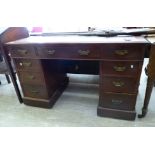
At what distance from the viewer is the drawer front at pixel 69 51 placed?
131 centimetres

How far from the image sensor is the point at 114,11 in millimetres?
1042

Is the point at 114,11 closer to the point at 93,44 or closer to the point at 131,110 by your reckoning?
the point at 93,44

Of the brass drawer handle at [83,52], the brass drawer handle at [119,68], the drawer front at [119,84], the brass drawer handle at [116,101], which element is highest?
the brass drawer handle at [83,52]

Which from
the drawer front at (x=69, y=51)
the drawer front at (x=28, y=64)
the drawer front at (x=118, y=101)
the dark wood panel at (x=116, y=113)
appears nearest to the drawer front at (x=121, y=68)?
the drawer front at (x=69, y=51)

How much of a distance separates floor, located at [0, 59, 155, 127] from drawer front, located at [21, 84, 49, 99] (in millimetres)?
160

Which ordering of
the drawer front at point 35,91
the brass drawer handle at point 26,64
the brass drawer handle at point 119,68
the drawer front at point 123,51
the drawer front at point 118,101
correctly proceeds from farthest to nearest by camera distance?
the drawer front at point 35,91 → the brass drawer handle at point 26,64 → the drawer front at point 118,101 → the brass drawer handle at point 119,68 → the drawer front at point 123,51

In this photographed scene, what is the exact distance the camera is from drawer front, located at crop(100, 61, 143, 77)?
127 cm

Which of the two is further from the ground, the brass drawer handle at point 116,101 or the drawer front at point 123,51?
the drawer front at point 123,51

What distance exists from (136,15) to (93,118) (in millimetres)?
1006

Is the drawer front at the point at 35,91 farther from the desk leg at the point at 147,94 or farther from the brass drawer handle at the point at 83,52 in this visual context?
the desk leg at the point at 147,94

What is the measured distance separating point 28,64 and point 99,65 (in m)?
0.69

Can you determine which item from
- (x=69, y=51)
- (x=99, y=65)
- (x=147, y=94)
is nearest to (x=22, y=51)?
(x=69, y=51)
